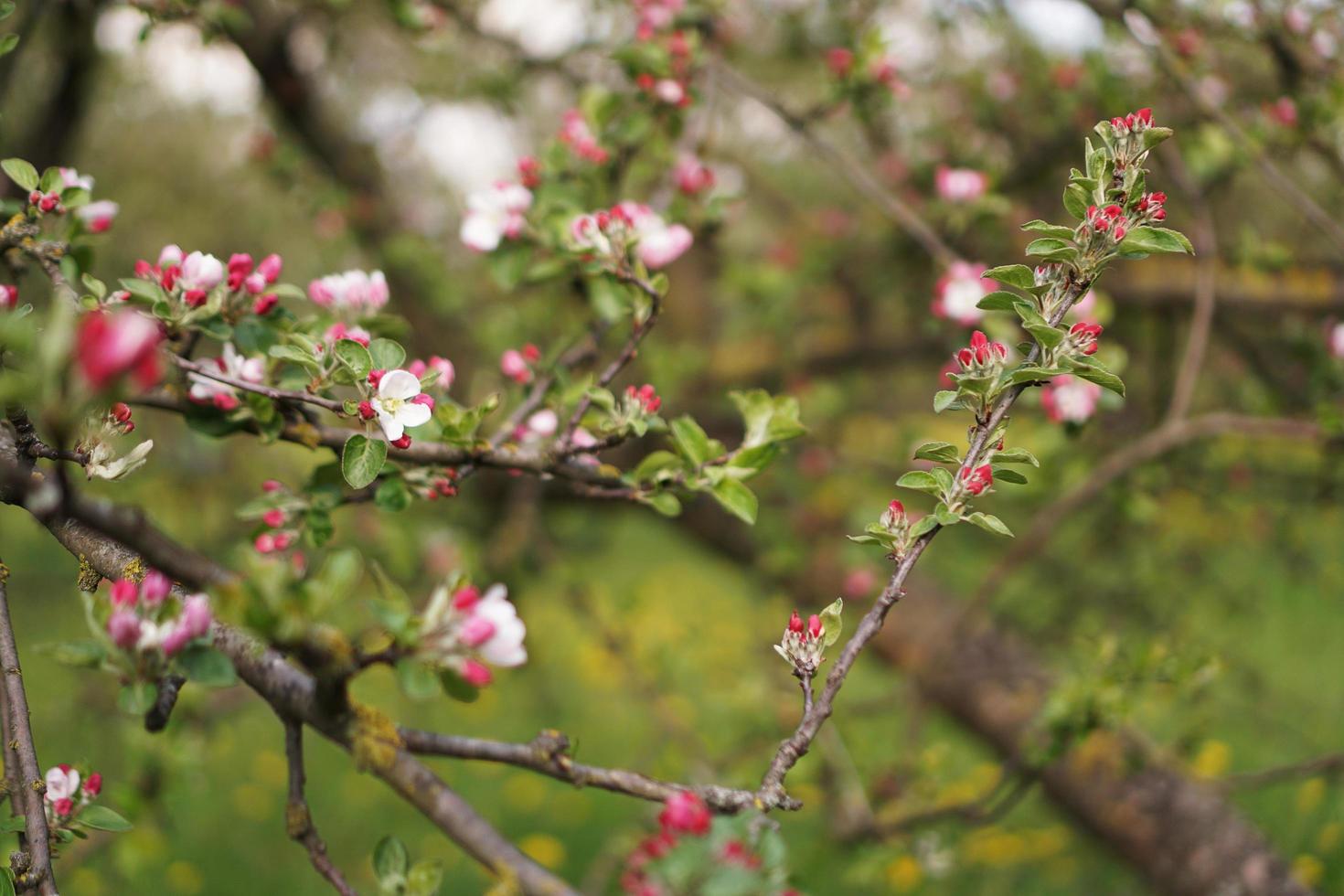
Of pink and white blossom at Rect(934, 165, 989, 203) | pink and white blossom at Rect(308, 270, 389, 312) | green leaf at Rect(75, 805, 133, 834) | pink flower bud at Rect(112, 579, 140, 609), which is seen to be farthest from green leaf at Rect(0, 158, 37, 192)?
pink and white blossom at Rect(934, 165, 989, 203)

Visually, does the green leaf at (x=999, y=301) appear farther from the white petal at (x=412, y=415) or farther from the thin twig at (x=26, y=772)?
the thin twig at (x=26, y=772)

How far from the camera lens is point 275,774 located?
3.81 metres

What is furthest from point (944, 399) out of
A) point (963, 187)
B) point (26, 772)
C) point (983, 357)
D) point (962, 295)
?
point (963, 187)

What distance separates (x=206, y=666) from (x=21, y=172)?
746 millimetres

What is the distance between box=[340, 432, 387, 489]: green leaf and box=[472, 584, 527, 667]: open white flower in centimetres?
25

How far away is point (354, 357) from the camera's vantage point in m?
0.99

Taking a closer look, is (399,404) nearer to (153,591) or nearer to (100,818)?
(153,591)

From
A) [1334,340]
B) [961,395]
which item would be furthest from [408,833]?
[1334,340]

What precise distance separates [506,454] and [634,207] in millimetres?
442

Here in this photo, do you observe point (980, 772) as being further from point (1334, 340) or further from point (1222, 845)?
point (1334, 340)

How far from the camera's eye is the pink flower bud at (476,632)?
80cm

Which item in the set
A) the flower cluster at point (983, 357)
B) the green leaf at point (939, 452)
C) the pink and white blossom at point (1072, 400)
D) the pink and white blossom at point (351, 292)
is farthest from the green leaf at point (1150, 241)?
the pink and white blossom at point (351, 292)

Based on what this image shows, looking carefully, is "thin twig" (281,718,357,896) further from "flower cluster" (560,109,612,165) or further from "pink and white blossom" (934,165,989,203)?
"pink and white blossom" (934,165,989,203)

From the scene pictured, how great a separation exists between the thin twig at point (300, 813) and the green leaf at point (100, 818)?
0.58ft
